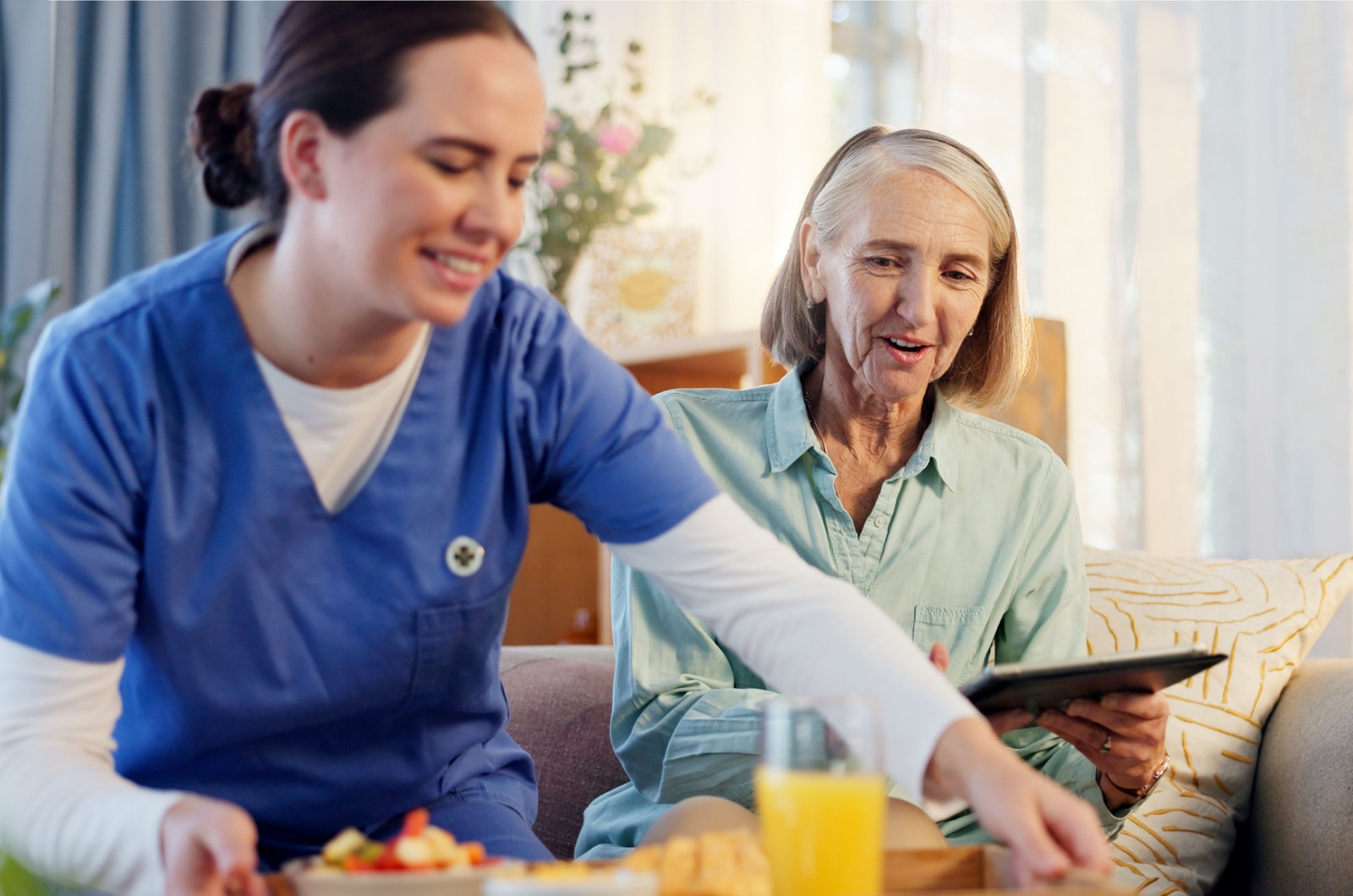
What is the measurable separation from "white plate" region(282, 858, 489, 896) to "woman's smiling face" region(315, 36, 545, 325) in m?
0.39

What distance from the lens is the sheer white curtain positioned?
→ 7.58ft

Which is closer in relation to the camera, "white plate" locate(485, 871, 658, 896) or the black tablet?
"white plate" locate(485, 871, 658, 896)

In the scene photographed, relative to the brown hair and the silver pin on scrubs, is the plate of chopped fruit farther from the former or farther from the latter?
the brown hair

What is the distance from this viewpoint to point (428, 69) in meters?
0.90

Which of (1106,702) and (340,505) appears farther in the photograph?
(1106,702)

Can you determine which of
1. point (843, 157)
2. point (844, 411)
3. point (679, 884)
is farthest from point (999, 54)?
point (679, 884)

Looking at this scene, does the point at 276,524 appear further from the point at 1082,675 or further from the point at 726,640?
the point at 1082,675

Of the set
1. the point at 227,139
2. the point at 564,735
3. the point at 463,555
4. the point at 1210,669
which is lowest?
the point at 564,735

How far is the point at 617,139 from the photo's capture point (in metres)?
2.87

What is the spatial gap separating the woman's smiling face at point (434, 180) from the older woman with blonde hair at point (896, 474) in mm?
570

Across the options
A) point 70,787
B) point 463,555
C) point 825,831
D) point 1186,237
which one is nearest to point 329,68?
point 463,555

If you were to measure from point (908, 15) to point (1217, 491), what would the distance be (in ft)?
5.74

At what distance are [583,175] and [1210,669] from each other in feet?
5.89

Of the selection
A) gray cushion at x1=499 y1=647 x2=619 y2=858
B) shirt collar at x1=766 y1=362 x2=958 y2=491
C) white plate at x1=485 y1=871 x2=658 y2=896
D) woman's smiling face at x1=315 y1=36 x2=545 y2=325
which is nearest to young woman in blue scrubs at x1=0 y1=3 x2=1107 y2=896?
woman's smiling face at x1=315 y1=36 x2=545 y2=325
